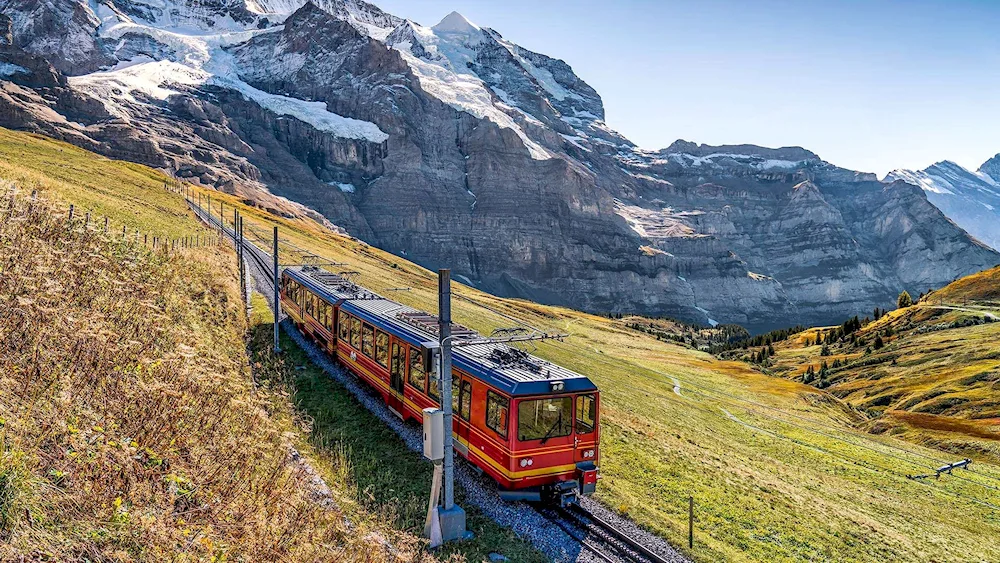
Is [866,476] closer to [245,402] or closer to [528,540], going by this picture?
[528,540]

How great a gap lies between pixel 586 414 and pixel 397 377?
24.5 ft

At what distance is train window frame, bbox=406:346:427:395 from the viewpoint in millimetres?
18484

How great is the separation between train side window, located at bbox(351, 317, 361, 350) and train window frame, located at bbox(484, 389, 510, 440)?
9605 millimetres

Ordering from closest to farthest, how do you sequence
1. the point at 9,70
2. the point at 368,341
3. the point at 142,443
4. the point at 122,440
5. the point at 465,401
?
the point at 122,440 → the point at 142,443 → the point at 465,401 → the point at 368,341 → the point at 9,70

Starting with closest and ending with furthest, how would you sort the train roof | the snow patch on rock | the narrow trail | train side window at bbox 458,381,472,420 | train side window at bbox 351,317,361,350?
1. the train roof
2. train side window at bbox 458,381,472,420
3. train side window at bbox 351,317,361,350
4. the narrow trail
5. the snow patch on rock

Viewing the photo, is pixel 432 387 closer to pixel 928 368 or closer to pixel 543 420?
pixel 543 420

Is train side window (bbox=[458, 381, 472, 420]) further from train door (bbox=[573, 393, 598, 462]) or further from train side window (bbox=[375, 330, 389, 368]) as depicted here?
train side window (bbox=[375, 330, 389, 368])

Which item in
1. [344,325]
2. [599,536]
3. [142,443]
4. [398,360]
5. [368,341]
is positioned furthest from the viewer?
[344,325]

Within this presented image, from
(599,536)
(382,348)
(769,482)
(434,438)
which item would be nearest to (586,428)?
(599,536)

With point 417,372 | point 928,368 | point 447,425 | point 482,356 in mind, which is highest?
point 482,356

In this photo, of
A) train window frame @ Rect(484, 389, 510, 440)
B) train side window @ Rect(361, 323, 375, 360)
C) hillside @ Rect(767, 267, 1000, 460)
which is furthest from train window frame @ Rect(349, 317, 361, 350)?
hillside @ Rect(767, 267, 1000, 460)

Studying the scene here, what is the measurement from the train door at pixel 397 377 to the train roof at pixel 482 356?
593 millimetres

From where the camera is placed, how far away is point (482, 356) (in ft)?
56.9

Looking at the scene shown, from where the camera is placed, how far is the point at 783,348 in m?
107
